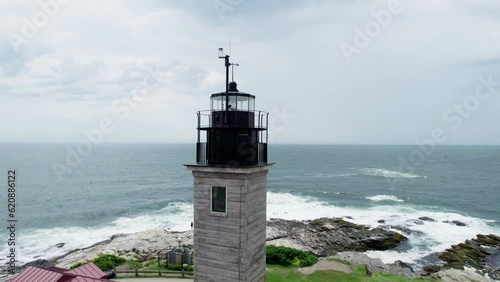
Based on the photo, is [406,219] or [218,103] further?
[406,219]

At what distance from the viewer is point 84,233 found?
125 ft

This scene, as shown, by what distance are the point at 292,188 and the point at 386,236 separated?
3412 centimetres

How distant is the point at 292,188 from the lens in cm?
6750

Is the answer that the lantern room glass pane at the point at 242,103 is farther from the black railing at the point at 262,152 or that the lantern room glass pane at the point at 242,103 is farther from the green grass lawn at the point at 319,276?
the green grass lawn at the point at 319,276

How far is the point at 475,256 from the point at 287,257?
817 inches

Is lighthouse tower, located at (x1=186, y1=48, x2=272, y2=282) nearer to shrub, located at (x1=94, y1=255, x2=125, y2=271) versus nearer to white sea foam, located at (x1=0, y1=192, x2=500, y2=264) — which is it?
shrub, located at (x1=94, y1=255, x2=125, y2=271)

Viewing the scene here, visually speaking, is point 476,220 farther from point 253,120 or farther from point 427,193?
point 253,120

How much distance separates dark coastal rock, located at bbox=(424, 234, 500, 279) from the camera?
26.4m

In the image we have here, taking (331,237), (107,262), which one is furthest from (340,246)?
(107,262)

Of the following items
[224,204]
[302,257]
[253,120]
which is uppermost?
[253,120]

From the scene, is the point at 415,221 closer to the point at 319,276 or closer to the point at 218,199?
the point at 319,276

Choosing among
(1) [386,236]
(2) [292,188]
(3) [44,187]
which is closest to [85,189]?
(3) [44,187]

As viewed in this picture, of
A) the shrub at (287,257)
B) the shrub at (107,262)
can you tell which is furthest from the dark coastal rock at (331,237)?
the shrub at (107,262)

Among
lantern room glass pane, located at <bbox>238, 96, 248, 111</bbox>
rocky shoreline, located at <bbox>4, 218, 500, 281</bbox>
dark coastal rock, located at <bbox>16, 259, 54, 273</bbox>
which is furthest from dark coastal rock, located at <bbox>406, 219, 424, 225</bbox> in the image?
dark coastal rock, located at <bbox>16, 259, 54, 273</bbox>
